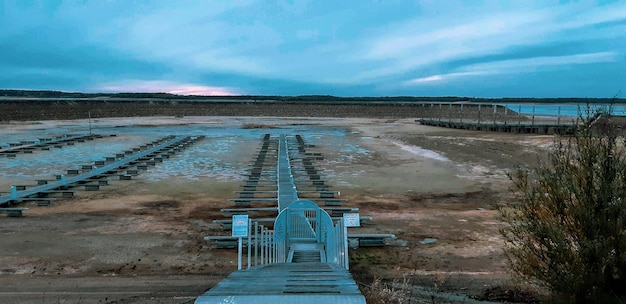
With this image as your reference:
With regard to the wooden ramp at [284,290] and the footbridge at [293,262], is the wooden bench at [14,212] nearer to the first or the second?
the footbridge at [293,262]

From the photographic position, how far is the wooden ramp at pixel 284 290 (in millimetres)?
2633

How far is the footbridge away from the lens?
2729 mm

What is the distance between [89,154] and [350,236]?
16.9 m

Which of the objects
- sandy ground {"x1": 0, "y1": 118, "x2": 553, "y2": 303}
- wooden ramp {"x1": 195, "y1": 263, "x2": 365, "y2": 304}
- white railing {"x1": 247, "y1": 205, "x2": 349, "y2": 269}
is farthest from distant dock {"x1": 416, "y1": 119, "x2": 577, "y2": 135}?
wooden ramp {"x1": 195, "y1": 263, "x2": 365, "y2": 304}

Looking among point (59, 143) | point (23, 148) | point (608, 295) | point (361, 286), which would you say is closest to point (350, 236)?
point (361, 286)

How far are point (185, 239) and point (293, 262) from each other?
9.37 ft

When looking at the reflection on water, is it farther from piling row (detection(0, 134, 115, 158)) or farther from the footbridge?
the footbridge

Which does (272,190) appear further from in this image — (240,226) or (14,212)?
(240,226)

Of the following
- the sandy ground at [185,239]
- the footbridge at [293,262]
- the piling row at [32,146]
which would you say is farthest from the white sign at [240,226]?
the piling row at [32,146]

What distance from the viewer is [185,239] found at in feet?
26.6

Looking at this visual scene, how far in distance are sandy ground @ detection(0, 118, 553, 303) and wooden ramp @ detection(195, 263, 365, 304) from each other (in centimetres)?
241

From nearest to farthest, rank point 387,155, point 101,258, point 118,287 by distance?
point 118,287 < point 101,258 < point 387,155

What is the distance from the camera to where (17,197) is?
10883 millimetres

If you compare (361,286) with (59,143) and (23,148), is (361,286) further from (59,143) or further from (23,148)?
(59,143)
